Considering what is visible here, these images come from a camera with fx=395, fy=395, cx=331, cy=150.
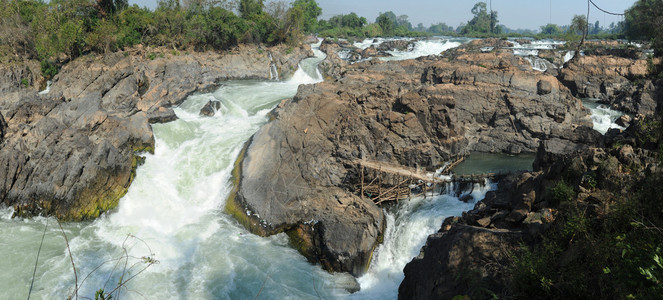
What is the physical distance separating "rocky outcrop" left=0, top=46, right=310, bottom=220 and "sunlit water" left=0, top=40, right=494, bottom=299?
643 mm

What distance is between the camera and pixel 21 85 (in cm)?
2394

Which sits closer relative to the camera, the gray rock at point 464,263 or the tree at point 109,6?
the gray rock at point 464,263

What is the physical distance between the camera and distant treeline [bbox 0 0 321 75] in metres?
26.5

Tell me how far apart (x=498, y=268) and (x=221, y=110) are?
19156 millimetres

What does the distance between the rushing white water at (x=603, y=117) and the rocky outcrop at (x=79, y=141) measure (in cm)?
2412

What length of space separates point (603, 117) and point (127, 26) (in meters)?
34.2

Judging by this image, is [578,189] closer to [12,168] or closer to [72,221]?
[72,221]

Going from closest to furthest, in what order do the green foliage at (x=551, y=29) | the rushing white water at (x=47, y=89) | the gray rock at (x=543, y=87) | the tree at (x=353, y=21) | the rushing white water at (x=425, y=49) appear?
1. the gray rock at (x=543, y=87)
2. the rushing white water at (x=47, y=89)
3. the rushing white water at (x=425, y=49)
4. the tree at (x=353, y=21)
5. the green foliage at (x=551, y=29)

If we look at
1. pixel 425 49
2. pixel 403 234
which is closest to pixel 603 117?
pixel 403 234

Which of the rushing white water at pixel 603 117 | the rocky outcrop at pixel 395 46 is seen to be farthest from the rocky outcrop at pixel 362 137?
the rocky outcrop at pixel 395 46

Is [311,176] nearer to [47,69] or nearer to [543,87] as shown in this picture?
[543,87]

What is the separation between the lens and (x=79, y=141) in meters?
15.2

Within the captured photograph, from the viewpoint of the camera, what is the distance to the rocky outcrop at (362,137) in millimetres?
13227

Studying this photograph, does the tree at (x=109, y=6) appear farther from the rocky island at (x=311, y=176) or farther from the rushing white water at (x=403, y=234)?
the rushing white water at (x=403, y=234)
